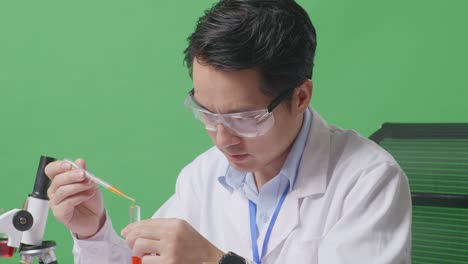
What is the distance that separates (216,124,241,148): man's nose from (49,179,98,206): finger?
13.3 inches

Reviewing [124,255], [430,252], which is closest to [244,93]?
Answer: [124,255]

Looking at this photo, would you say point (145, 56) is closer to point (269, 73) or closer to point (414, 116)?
point (414, 116)

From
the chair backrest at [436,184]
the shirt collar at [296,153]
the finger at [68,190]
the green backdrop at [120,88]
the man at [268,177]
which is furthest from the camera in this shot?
A: the green backdrop at [120,88]

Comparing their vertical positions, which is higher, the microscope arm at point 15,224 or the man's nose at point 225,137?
the man's nose at point 225,137

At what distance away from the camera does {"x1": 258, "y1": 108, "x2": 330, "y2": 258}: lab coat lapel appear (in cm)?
180

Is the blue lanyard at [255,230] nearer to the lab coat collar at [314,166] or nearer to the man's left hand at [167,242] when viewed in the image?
the lab coat collar at [314,166]

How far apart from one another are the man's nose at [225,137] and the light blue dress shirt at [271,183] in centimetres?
24

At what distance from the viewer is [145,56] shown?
2969mm

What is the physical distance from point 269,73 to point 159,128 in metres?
1.38

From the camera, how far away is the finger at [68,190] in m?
1.72

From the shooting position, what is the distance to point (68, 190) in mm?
1721

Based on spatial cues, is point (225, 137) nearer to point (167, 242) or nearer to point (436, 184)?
point (167, 242)

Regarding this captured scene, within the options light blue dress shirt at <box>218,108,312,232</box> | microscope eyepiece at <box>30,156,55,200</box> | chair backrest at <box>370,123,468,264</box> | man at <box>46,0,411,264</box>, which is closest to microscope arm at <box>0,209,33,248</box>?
microscope eyepiece at <box>30,156,55,200</box>

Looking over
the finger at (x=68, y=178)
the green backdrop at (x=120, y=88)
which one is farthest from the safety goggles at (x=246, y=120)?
the green backdrop at (x=120, y=88)
